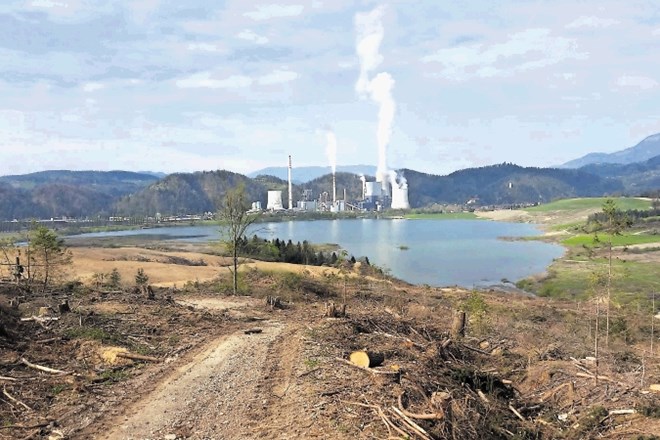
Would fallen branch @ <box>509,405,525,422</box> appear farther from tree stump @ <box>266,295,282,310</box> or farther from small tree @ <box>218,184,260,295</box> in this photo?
small tree @ <box>218,184,260,295</box>

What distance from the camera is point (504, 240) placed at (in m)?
118

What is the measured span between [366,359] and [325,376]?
1.12m

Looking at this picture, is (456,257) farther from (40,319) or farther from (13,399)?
(13,399)

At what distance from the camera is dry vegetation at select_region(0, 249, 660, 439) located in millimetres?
9156

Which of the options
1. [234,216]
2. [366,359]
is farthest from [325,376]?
[234,216]

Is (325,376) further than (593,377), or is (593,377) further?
(593,377)

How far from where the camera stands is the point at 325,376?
11.1 m

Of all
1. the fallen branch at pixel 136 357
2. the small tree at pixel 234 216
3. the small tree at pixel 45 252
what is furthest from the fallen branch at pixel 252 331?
the small tree at pixel 45 252

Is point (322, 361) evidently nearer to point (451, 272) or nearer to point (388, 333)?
point (388, 333)

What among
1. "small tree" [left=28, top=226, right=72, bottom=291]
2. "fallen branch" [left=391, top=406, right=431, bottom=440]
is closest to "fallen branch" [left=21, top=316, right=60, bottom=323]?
"small tree" [left=28, top=226, right=72, bottom=291]

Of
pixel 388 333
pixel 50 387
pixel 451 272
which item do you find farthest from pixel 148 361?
pixel 451 272

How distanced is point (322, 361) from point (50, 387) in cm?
578

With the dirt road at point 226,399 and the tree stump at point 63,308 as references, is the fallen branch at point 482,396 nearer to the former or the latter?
the dirt road at point 226,399

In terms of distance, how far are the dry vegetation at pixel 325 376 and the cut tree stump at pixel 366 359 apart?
246 mm
